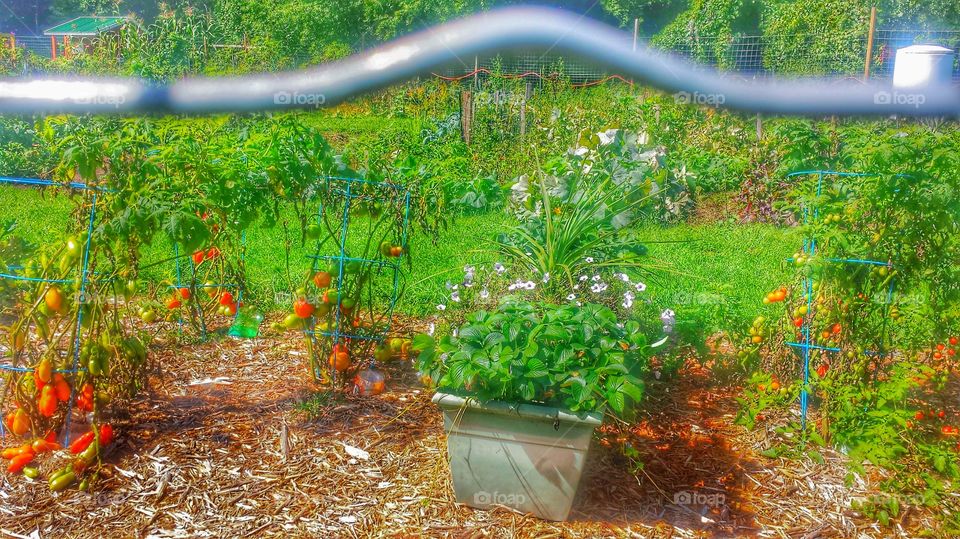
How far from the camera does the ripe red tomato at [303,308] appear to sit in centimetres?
302

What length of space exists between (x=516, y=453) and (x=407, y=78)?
27.0ft

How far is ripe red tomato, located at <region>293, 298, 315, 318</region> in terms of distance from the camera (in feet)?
9.89

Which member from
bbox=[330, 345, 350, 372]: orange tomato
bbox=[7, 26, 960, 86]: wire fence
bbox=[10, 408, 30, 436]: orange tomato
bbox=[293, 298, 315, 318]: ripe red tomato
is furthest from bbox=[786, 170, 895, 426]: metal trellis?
bbox=[7, 26, 960, 86]: wire fence

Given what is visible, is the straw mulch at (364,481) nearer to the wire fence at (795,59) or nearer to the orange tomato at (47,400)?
the orange tomato at (47,400)

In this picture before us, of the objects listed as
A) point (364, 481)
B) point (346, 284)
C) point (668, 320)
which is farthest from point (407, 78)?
point (364, 481)

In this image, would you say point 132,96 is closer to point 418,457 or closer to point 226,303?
point 226,303

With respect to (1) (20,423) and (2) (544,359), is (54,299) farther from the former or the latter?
(2) (544,359)

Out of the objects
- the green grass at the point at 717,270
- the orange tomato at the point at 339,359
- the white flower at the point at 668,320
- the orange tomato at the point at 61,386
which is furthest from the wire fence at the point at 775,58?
the orange tomato at the point at 61,386

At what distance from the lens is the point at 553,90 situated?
31.8ft

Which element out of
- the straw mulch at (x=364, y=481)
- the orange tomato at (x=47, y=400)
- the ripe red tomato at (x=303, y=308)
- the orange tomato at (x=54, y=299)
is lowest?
the straw mulch at (x=364, y=481)

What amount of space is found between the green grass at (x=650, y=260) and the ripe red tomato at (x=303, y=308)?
0.40 meters

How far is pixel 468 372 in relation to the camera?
7.36 feet

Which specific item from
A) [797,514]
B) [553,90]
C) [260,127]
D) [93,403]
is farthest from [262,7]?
[797,514]

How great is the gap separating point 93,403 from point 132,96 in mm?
4460
